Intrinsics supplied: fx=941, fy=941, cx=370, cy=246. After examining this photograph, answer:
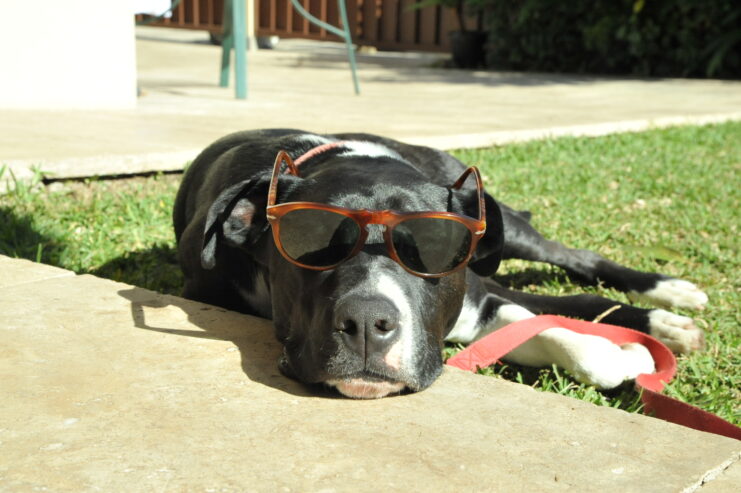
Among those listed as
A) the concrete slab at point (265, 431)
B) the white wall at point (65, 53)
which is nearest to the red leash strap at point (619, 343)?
the concrete slab at point (265, 431)

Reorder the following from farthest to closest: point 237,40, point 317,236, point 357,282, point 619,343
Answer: point 237,40 → point 619,343 → point 317,236 → point 357,282

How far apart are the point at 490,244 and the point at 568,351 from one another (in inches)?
16.0

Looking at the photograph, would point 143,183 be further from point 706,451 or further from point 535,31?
point 535,31

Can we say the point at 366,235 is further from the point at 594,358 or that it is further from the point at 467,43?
the point at 467,43

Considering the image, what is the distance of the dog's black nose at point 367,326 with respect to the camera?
2.18 meters

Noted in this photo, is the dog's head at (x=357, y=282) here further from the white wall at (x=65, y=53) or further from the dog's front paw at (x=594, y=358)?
the white wall at (x=65, y=53)

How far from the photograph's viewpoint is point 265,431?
1967 millimetres

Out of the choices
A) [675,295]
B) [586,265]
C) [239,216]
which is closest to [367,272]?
[239,216]

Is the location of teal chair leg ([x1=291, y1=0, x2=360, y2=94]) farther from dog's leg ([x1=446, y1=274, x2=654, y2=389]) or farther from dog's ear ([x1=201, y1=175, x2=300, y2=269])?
dog's ear ([x1=201, y1=175, x2=300, y2=269])

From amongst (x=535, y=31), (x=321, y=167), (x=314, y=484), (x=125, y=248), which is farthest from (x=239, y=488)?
(x=535, y=31)

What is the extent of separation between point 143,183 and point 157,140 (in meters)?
0.56

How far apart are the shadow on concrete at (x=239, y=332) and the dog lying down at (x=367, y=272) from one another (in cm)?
4

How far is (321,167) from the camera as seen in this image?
2.99 m

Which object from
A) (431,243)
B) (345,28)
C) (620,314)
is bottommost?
(620,314)
